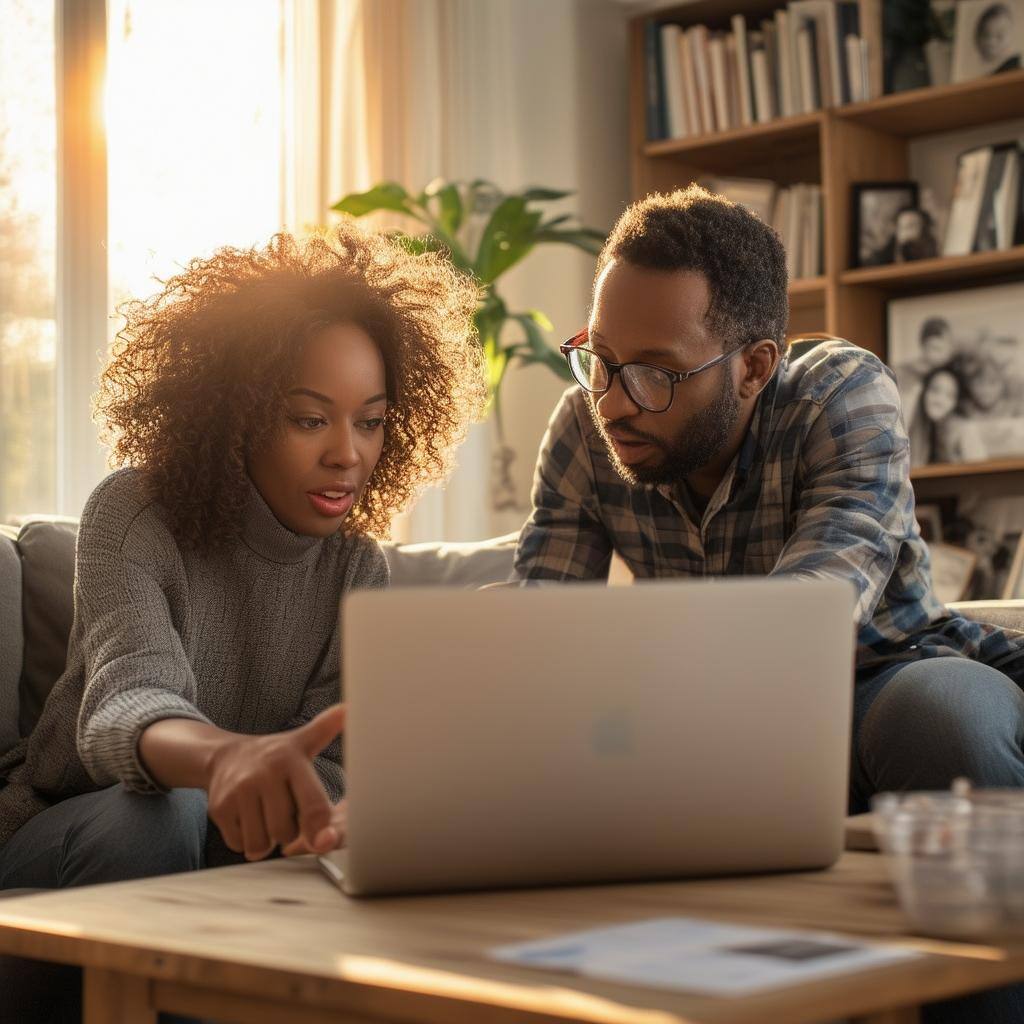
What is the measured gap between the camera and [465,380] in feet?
6.72

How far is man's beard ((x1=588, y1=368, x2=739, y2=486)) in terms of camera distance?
5.88 ft

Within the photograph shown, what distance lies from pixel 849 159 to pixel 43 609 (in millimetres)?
2446

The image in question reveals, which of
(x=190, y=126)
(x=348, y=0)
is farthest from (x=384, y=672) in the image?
(x=348, y=0)

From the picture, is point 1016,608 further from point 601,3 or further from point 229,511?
point 601,3

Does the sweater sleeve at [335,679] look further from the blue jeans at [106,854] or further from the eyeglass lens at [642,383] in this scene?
the eyeglass lens at [642,383]

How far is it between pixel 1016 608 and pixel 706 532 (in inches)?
19.9

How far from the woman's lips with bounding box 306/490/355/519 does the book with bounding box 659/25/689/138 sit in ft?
8.28

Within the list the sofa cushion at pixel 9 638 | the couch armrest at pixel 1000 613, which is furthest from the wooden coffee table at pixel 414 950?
the couch armrest at pixel 1000 613

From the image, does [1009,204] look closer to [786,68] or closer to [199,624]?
[786,68]

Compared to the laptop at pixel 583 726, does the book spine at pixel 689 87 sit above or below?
above

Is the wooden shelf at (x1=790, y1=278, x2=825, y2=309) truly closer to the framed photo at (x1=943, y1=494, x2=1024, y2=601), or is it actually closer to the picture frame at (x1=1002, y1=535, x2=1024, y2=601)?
the framed photo at (x1=943, y1=494, x2=1024, y2=601)

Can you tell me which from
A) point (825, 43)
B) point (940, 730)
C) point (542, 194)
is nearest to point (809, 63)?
point (825, 43)

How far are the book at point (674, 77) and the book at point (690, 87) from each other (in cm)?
1

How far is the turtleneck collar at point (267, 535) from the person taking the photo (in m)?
1.72
